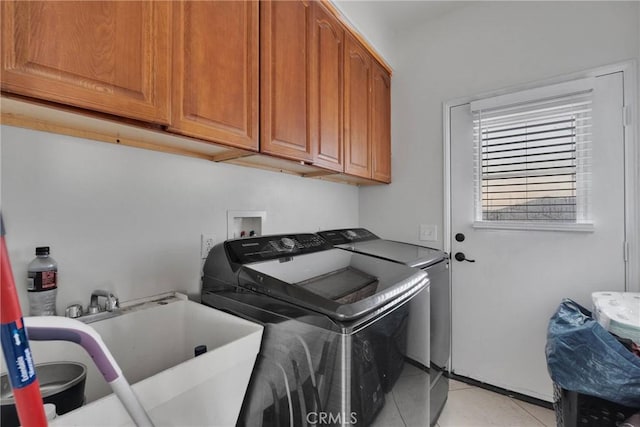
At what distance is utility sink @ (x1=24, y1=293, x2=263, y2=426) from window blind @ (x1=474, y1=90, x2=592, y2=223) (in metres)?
1.92

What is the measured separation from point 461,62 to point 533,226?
1.33 m

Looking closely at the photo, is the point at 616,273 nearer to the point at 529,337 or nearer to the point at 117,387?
the point at 529,337

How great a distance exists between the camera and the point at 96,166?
3.37ft

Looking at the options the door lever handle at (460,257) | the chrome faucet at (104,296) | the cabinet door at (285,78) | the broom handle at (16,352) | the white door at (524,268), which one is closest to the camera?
the broom handle at (16,352)

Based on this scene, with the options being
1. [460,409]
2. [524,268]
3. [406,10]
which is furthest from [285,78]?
[460,409]

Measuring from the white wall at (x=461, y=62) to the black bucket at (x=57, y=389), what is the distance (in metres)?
2.15

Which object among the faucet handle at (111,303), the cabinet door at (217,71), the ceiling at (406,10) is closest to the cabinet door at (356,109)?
the ceiling at (406,10)

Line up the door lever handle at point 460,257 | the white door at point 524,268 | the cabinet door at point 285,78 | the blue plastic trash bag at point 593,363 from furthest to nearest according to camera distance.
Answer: the door lever handle at point 460,257
the white door at point 524,268
the cabinet door at point 285,78
the blue plastic trash bag at point 593,363

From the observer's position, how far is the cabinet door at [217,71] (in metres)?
0.95

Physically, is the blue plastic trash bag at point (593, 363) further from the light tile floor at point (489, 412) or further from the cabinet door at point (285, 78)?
the cabinet door at point (285, 78)

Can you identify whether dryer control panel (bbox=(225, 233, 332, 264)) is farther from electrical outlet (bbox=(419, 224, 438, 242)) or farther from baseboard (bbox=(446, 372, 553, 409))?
baseboard (bbox=(446, 372, 553, 409))

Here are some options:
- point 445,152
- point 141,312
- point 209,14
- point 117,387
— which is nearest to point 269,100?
point 209,14

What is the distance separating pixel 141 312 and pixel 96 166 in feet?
1.85

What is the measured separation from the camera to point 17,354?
0.39 metres
